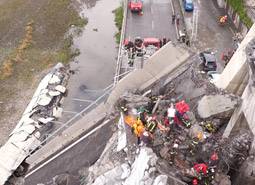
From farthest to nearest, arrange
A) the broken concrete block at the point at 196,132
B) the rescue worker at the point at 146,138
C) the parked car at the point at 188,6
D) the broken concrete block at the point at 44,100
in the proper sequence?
the parked car at the point at 188,6 < the broken concrete block at the point at 44,100 < the broken concrete block at the point at 196,132 < the rescue worker at the point at 146,138

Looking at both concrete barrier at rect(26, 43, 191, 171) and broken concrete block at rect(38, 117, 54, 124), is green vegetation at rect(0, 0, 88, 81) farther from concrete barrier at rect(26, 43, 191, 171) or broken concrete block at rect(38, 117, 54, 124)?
concrete barrier at rect(26, 43, 191, 171)

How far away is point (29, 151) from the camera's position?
28.5 meters

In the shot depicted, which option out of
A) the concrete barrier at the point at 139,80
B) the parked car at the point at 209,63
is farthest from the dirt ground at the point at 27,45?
the parked car at the point at 209,63

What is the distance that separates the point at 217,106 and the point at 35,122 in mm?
15322

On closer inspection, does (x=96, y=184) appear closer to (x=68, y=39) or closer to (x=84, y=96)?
(x=84, y=96)

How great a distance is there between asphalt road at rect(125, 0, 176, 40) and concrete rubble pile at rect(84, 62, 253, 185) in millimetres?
16358

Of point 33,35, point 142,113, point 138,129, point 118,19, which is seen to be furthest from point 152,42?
point 138,129

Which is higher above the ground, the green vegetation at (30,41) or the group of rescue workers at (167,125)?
the group of rescue workers at (167,125)

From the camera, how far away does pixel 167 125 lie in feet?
66.6

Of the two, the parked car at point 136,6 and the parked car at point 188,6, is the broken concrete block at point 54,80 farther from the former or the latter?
the parked car at point 188,6

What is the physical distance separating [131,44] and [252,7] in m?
13.4

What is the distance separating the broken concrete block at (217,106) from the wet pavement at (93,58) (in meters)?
13.4

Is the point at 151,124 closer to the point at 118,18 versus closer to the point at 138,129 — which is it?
the point at 138,129

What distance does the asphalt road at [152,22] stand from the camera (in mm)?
38656
